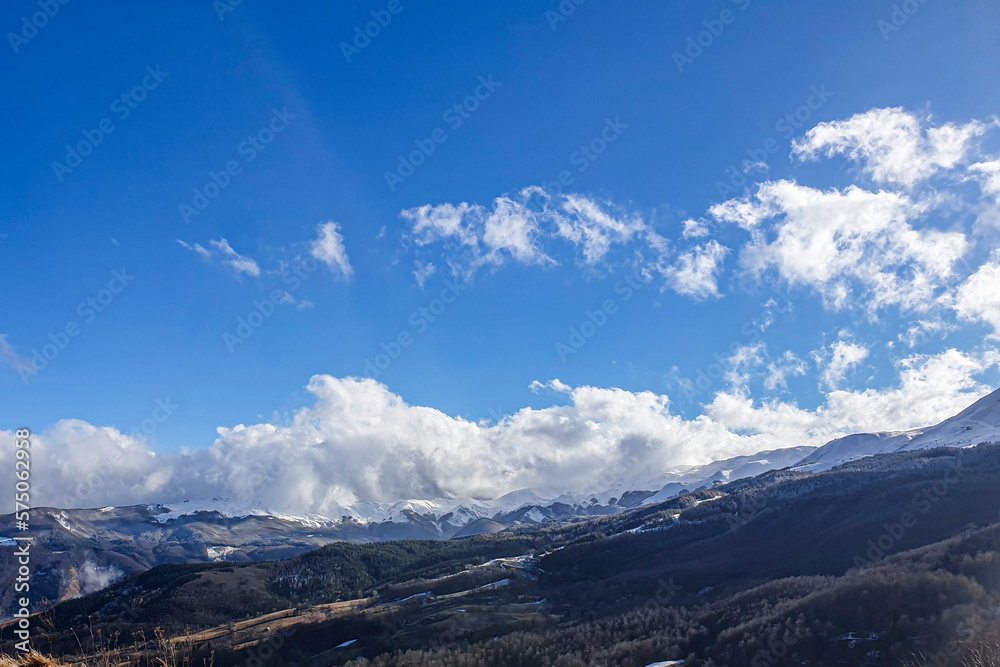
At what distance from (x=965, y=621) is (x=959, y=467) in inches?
3478

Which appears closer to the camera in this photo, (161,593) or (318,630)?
(318,630)

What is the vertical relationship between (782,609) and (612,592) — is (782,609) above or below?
above

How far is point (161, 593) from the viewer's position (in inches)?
4596

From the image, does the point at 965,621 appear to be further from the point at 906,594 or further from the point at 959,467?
the point at 959,467

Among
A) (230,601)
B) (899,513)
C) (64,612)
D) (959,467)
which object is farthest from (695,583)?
(64,612)

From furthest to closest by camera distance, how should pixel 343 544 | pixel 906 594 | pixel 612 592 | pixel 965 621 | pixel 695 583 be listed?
pixel 343 544
pixel 612 592
pixel 695 583
pixel 906 594
pixel 965 621

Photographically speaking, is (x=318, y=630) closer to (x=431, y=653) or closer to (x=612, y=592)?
(x=431, y=653)

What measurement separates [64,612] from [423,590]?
300 feet

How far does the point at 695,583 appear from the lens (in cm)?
6391

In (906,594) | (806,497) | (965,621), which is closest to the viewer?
(965,621)

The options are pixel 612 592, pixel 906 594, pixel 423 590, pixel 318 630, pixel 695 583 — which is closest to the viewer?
pixel 906 594

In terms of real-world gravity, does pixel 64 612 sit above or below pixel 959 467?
above

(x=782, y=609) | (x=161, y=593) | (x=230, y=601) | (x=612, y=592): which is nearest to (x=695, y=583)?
(x=612, y=592)

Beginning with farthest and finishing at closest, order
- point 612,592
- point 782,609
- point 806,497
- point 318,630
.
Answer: point 806,497
point 612,592
point 318,630
point 782,609
